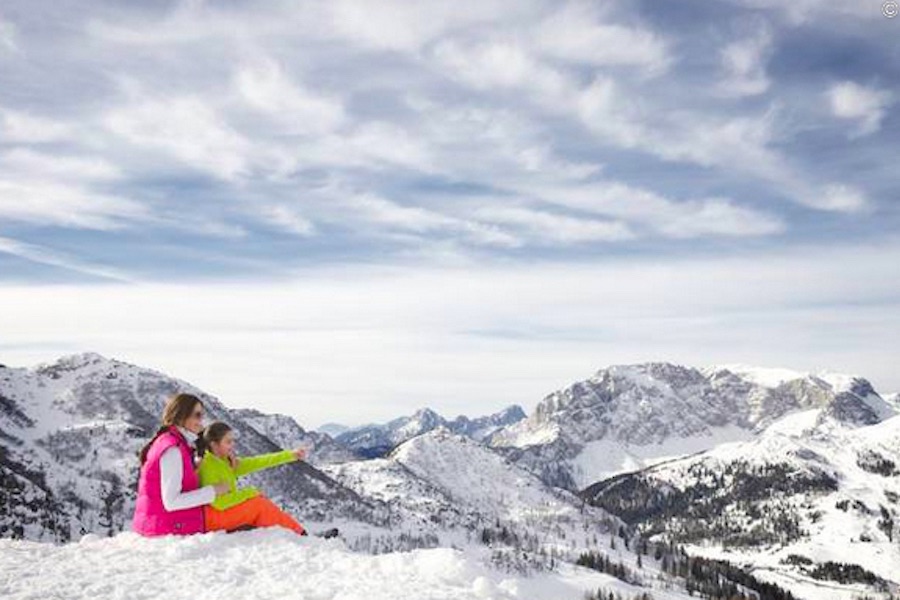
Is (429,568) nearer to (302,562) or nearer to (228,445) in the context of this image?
(302,562)

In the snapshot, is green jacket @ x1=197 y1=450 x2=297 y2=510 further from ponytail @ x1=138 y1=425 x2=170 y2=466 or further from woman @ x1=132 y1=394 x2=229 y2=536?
ponytail @ x1=138 y1=425 x2=170 y2=466

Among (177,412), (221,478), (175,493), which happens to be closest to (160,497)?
(175,493)

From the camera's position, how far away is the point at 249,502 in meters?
20.2

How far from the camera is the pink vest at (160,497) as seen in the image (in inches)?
765

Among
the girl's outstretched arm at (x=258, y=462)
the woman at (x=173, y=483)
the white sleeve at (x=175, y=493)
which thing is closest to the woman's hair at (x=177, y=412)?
the woman at (x=173, y=483)

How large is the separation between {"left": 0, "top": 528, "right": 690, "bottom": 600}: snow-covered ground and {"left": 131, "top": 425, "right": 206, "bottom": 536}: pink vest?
47 centimetres

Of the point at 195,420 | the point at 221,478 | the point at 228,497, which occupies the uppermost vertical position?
the point at 195,420

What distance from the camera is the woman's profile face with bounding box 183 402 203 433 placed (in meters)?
19.9

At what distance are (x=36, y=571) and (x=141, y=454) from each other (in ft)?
13.4

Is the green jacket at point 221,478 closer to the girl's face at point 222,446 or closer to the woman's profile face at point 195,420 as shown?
the girl's face at point 222,446

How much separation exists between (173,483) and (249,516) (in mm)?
2255

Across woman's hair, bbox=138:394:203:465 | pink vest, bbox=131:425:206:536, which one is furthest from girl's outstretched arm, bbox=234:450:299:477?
woman's hair, bbox=138:394:203:465

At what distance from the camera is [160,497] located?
774 inches

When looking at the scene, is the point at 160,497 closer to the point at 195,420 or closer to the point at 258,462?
the point at 195,420
